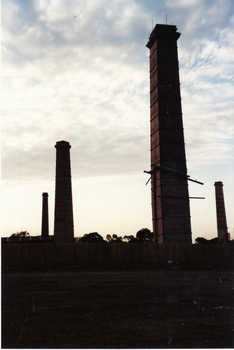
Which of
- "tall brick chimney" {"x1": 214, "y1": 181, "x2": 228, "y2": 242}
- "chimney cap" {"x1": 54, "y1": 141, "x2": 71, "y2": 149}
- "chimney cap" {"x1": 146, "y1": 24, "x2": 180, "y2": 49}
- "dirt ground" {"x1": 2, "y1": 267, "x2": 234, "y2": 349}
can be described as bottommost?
"dirt ground" {"x1": 2, "y1": 267, "x2": 234, "y2": 349}

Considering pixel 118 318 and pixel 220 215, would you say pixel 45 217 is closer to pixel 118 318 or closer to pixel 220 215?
pixel 220 215

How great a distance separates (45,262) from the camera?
59.1ft

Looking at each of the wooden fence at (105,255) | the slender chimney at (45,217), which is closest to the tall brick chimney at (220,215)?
the wooden fence at (105,255)

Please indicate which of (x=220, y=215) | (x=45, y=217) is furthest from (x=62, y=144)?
(x=220, y=215)

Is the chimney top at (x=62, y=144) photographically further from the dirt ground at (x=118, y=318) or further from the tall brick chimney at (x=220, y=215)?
the dirt ground at (x=118, y=318)

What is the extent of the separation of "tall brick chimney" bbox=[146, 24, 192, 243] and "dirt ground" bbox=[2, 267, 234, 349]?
9768 millimetres

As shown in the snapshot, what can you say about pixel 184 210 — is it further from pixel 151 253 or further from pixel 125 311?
pixel 125 311

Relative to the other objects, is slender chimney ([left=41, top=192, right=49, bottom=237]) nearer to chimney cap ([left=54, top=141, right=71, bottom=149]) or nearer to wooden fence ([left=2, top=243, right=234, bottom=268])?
chimney cap ([left=54, top=141, right=71, bottom=149])

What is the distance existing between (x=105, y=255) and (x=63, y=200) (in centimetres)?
720

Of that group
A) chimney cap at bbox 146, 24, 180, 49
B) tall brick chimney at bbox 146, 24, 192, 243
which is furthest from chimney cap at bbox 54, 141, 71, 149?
chimney cap at bbox 146, 24, 180, 49

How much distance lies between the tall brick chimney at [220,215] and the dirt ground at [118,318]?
21.1 metres

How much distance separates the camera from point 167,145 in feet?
64.6

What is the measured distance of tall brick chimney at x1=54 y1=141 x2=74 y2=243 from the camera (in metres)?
23.5

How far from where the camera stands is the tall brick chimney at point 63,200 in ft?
77.3
